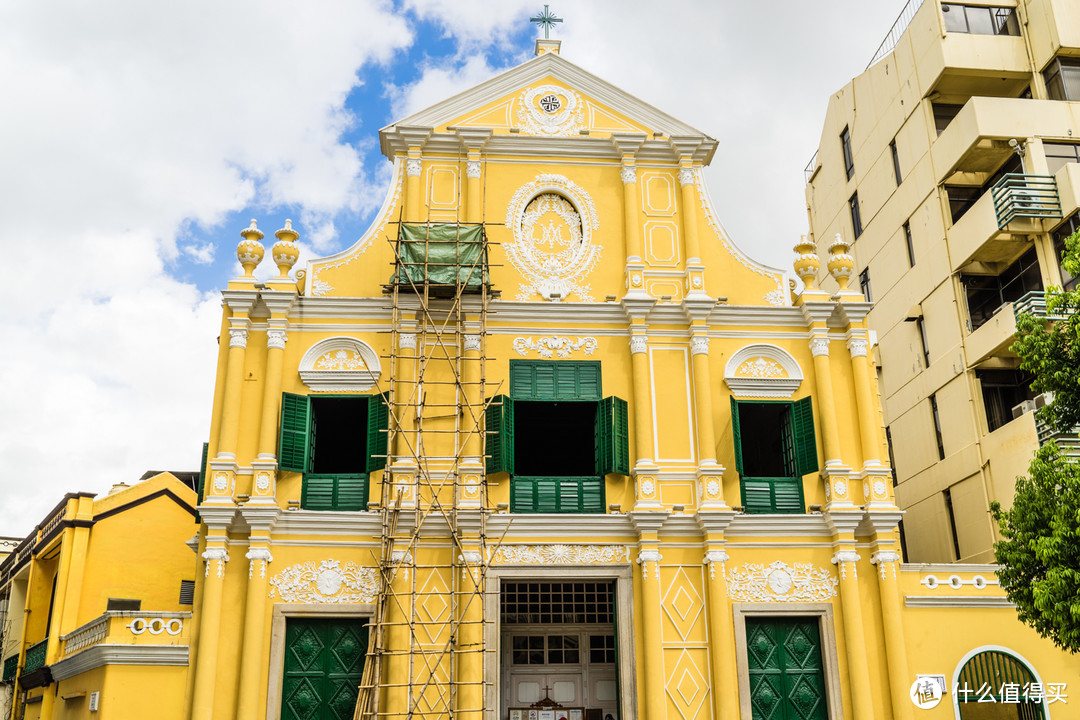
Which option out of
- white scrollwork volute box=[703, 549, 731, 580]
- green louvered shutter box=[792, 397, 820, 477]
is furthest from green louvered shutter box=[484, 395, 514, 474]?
green louvered shutter box=[792, 397, 820, 477]

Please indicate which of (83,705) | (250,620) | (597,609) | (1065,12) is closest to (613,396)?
(597,609)

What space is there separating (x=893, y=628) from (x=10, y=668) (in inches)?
1002

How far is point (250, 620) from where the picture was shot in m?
15.7

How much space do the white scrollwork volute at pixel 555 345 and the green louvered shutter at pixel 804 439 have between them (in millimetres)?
4009

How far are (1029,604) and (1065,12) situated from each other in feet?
58.9

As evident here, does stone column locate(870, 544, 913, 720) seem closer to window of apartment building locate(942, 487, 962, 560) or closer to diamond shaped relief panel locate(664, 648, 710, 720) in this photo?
diamond shaped relief panel locate(664, 648, 710, 720)

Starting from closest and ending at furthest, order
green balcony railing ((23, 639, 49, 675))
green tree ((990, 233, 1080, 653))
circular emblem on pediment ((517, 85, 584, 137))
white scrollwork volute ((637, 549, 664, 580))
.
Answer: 1. green tree ((990, 233, 1080, 653))
2. white scrollwork volute ((637, 549, 664, 580))
3. circular emblem on pediment ((517, 85, 584, 137))
4. green balcony railing ((23, 639, 49, 675))

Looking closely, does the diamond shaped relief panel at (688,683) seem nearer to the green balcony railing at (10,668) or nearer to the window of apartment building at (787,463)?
the window of apartment building at (787,463)

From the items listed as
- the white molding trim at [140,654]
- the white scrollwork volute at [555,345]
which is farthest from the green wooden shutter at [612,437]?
the white molding trim at [140,654]

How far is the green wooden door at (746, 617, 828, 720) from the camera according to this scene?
1642cm

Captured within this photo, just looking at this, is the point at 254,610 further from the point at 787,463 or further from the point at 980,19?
the point at 980,19

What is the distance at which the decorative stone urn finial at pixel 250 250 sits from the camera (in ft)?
59.0

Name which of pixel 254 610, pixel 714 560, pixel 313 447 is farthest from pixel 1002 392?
pixel 254 610

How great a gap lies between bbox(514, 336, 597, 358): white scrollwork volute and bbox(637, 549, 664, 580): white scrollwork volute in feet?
12.8
